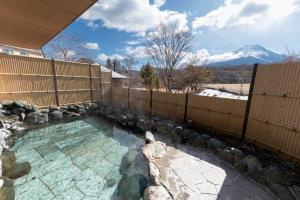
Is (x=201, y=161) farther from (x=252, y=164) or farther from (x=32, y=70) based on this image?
(x=32, y=70)

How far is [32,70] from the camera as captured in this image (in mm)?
7527

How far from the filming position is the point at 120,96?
32.2 ft

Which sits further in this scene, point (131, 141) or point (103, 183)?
point (131, 141)

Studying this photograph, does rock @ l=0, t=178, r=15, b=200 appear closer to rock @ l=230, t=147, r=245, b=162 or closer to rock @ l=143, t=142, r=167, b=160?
rock @ l=143, t=142, r=167, b=160

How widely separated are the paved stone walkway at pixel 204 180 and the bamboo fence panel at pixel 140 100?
4.03m

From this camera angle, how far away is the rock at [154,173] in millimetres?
3007

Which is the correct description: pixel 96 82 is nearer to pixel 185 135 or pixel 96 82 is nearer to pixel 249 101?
pixel 185 135

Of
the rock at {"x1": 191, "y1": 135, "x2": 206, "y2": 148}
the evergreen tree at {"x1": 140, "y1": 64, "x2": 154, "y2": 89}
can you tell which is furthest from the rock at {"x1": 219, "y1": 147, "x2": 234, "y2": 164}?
the evergreen tree at {"x1": 140, "y1": 64, "x2": 154, "y2": 89}

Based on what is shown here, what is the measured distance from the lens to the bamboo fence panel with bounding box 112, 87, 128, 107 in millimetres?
9352

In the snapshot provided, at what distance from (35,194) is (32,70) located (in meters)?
6.55

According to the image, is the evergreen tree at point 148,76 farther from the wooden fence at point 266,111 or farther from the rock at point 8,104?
the rock at point 8,104

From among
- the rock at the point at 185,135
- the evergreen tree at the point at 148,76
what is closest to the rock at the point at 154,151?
the rock at the point at 185,135

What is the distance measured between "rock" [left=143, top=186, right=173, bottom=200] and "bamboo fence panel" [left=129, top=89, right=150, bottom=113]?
521 cm

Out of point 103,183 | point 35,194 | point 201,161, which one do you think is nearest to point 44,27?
point 35,194
